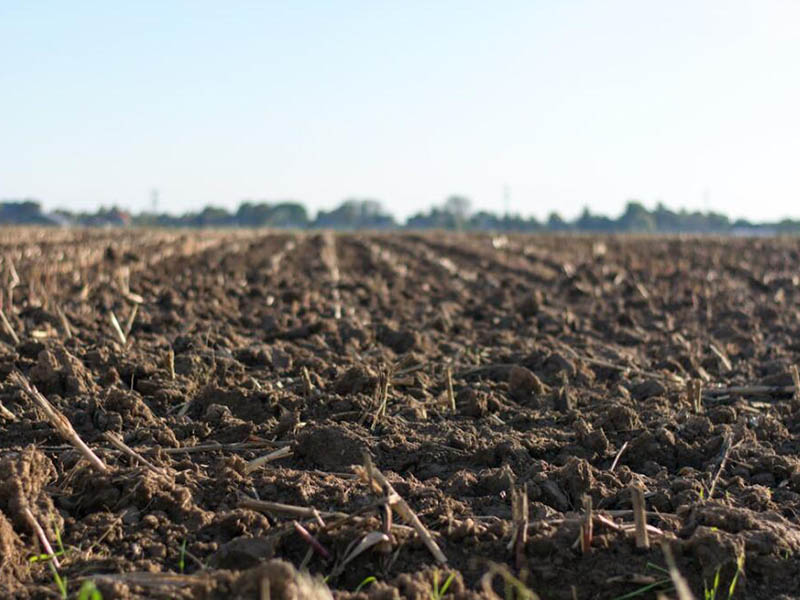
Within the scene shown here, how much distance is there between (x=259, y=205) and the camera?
101188 mm

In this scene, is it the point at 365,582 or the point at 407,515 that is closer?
the point at 365,582

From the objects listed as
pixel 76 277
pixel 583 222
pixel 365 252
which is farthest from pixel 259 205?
pixel 76 277

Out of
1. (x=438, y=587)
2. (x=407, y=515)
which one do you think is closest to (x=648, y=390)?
(x=407, y=515)

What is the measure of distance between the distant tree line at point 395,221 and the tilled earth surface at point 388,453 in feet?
220

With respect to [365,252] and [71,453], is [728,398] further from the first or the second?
[365,252]

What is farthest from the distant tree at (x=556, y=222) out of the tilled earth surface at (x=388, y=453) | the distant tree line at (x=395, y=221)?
the tilled earth surface at (x=388, y=453)

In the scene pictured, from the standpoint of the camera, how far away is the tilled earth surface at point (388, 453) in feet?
9.82

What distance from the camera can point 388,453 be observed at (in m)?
4.24

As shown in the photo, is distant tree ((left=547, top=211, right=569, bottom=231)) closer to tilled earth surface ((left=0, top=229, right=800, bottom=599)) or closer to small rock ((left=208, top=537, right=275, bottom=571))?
tilled earth surface ((left=0, top=229, right=800, bottom=599))

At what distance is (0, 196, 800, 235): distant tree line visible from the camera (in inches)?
3100

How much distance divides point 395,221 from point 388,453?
318 feet

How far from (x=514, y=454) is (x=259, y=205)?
9900 cm

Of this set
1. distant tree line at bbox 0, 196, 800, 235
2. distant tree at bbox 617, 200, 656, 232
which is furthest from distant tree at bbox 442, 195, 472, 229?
distant tree at bbox 617, 200, 656, 232

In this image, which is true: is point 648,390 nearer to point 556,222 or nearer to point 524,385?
point 524,385
